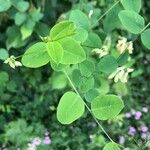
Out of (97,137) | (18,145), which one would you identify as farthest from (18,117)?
(97,137)

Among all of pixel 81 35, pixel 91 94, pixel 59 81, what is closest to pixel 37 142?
pixel 59 81

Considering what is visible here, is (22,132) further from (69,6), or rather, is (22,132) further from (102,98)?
(102,98)

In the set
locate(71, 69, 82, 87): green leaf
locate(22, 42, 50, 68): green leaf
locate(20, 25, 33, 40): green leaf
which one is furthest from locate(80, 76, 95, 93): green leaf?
locate(20, 25, 33, 40): green leaf

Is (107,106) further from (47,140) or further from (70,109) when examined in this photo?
(47,140)

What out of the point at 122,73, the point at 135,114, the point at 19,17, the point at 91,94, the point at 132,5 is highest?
the point at 132,5

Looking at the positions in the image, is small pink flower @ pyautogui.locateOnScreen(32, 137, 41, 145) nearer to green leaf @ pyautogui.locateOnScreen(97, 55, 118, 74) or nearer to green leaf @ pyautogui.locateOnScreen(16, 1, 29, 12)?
green leaf @ pyautogui.locateOnScreen(16, 1, 29, 12)

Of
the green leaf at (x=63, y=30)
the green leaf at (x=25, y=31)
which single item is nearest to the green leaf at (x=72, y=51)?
the green leaf at (x=63, y=30)
